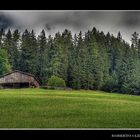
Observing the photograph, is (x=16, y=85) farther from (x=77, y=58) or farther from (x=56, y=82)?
(x=77, y=58)

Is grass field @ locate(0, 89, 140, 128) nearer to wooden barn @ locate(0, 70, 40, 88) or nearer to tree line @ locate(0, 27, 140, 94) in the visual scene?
wooden barn @ locate(0, 70, 40, 88)

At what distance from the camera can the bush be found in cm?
902

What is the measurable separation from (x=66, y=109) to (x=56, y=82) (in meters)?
0.60

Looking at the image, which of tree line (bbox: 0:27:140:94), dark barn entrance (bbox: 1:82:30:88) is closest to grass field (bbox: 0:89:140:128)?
dark barn entrance (bbox: 1:82:30:88)

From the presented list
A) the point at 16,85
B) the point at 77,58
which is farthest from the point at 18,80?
the point at 77,58

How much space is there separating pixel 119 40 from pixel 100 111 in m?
1.37

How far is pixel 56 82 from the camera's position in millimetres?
9055

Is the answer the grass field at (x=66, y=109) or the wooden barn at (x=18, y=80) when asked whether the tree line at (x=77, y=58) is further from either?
the grass field at (x=66, y=109)

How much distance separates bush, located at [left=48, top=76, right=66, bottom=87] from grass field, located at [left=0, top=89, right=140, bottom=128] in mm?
110
